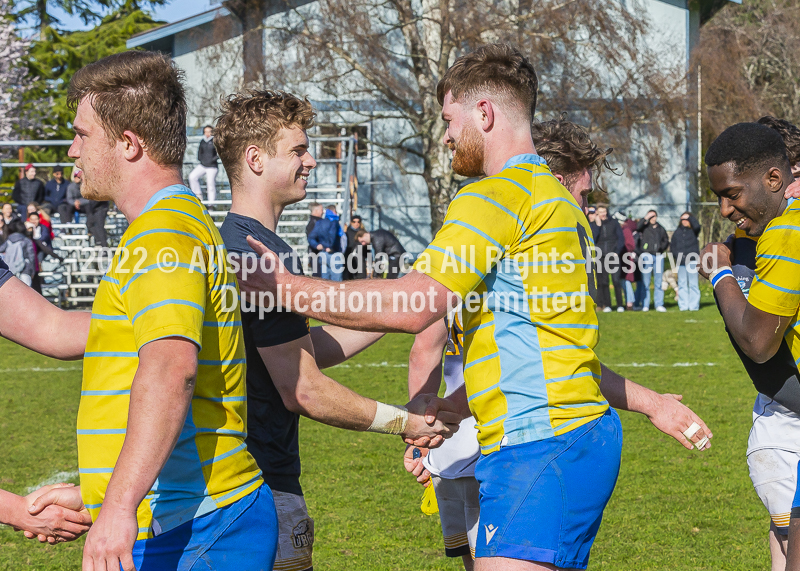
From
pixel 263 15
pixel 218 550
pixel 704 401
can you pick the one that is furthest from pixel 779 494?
pixel 263 15

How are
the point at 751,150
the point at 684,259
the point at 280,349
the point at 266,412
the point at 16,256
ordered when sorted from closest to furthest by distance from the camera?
the point at 280,349 → the point at 266,412 → the point at 751,150 → the point at 16,256 → the point at 684,259

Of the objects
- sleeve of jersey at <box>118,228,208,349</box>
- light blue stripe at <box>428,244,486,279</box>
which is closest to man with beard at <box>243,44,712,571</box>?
light blue stripe at <box>428,244,486,279</box>

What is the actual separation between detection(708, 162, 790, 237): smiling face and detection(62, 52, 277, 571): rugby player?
84.3 inches

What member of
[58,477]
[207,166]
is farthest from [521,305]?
[207,166]

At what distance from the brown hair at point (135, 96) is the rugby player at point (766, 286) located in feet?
7.37

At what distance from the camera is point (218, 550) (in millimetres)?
2146

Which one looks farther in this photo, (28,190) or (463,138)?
(28,190)

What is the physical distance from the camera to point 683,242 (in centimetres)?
1895

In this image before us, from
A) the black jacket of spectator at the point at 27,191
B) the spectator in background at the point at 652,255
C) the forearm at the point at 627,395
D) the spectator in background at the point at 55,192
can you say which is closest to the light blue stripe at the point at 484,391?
the forearm at the point at 627,395

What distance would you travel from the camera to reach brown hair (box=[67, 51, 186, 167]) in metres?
2.16

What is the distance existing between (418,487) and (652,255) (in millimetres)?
13934

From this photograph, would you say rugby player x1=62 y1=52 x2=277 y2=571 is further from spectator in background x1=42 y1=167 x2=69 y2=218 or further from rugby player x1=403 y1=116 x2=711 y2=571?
spectator in background x1=42 y1=167 x2=69 y2=218

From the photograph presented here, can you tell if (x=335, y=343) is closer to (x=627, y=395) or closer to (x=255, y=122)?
(x=255, y=122)

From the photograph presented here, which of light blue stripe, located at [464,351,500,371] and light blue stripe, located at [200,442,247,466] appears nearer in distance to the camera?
light blue stripe, located at [200,442,247,466]
